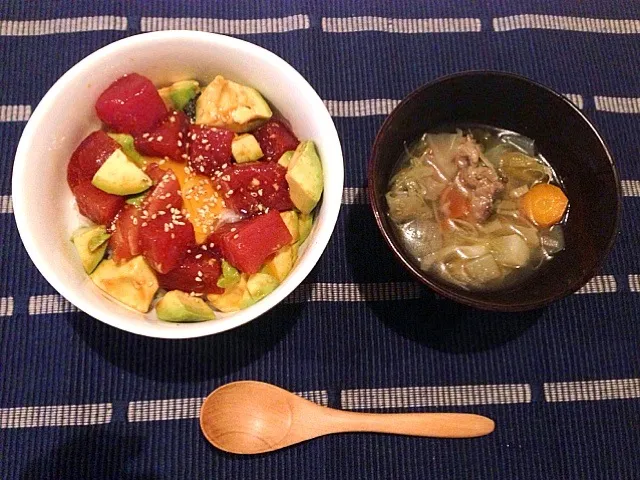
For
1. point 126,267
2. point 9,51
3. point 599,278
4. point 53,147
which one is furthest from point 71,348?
point 599,278

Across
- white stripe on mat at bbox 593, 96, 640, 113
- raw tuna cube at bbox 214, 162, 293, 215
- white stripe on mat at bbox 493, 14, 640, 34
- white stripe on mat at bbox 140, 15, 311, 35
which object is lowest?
raw tuna cube at bbox 214, 162, 293, 215

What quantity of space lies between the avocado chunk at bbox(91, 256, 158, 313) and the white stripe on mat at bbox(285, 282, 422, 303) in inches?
15.1

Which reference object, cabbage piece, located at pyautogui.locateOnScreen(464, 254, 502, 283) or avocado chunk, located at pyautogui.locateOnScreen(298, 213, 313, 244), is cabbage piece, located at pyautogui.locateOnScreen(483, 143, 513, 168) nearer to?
cabbage piece, located at pyautogui.locateOnScreen(464, 254, 502, 283)

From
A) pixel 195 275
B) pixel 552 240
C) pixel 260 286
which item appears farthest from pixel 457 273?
pixel 195 275

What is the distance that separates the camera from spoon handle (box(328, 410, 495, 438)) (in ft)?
4.35

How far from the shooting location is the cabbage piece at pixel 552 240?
54.4 inches

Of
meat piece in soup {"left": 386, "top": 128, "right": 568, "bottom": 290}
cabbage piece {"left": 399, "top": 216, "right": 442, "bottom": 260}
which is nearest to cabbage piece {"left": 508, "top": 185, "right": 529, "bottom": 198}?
meat piece in soup {"left": 386, "top": 128, "right": 568, "bottom": 290}

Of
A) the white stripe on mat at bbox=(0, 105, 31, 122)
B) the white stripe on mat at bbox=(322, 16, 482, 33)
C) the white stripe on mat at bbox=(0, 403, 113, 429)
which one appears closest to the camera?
the white stripe on mat at bbox=(0, 403, 113, 429)

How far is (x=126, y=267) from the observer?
1.20 metres

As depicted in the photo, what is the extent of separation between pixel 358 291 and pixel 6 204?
0.94 meters

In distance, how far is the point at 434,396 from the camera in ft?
4.57

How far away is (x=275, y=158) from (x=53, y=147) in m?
0.48

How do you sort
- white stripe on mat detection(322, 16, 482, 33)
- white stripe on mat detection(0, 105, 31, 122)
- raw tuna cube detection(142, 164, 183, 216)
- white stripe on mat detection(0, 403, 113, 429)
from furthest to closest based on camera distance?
white stripe on mat detection(322, 16, 482, 33)
white stripe on mat detection(0, 105, 31, 122)
white stripe on mat detection(0, 403, 113, 429)
raw tuna cube detection(142, 164, 183, 216)

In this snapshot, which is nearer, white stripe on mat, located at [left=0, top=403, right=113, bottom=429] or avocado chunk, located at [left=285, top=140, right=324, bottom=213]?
avocado chunk, located at [left=285, top=140, right=324, bottom=213]
